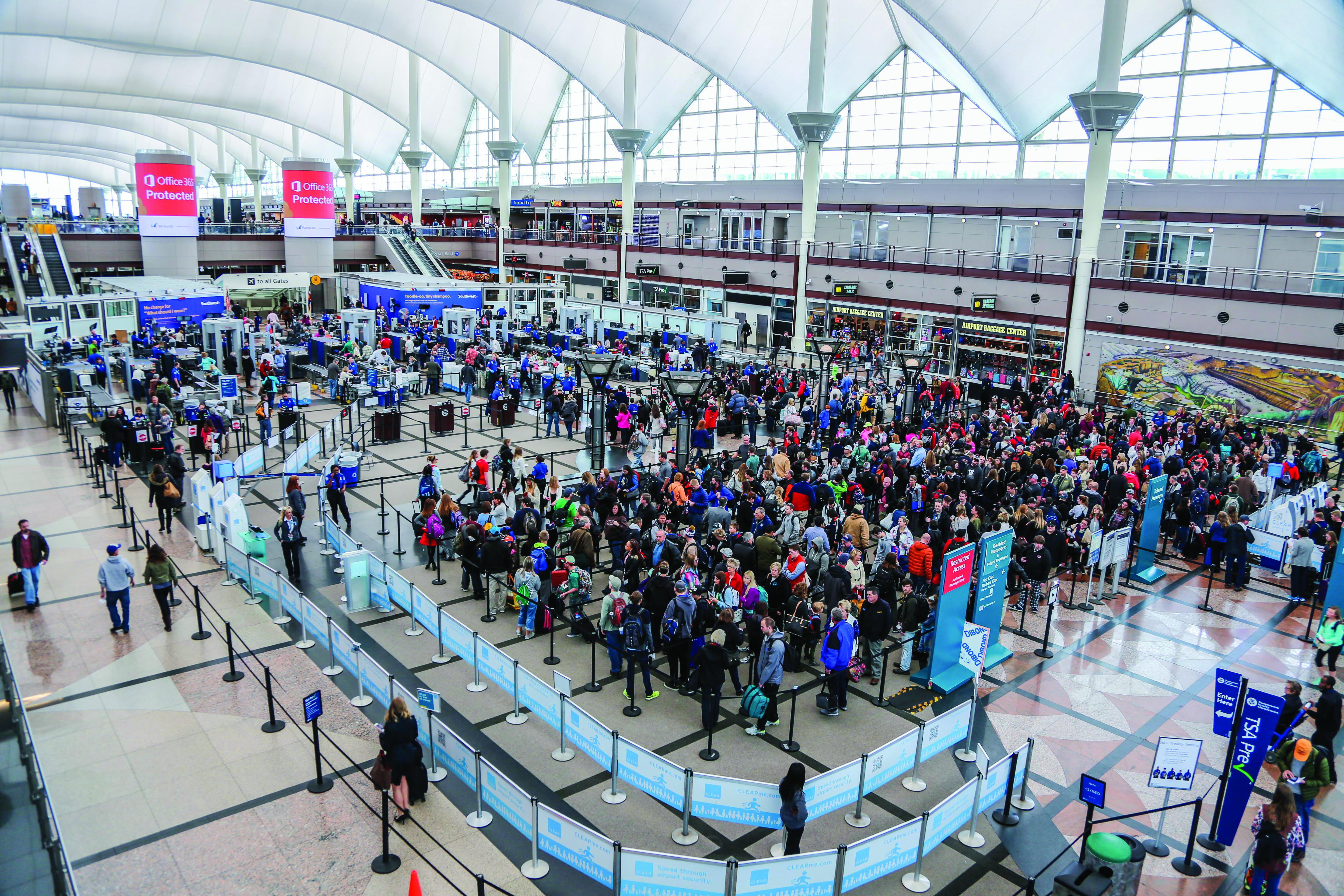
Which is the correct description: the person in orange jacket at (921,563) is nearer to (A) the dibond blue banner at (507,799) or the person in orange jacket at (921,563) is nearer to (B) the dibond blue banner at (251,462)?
(A) the dibond blue banner at (507,799)

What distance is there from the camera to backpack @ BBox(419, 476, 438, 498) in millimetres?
15859

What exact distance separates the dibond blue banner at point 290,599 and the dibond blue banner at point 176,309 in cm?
2816

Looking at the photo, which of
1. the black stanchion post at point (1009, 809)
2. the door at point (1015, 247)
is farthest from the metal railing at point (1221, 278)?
the black stanchion post at point (1009, 809)

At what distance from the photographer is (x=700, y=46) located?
4562 cm

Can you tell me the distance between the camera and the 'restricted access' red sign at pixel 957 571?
10.6 meters

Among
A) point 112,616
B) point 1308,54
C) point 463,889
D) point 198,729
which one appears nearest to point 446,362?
point 112,616

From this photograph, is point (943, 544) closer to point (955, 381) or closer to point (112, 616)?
point (112, 616)

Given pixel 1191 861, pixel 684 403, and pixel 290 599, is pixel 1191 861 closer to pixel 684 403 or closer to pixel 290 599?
pixel 290 599

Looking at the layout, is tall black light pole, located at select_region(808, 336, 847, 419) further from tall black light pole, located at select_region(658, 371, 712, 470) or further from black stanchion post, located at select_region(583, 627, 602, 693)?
black stanchion post, located at select_region(583, 627, 602, 693)

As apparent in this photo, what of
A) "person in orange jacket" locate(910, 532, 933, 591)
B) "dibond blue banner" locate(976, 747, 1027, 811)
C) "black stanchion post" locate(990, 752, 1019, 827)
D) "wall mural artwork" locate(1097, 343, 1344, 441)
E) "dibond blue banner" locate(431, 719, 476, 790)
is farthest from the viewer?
"wall mural artwork" locate(1097, 343, 1344, 441)

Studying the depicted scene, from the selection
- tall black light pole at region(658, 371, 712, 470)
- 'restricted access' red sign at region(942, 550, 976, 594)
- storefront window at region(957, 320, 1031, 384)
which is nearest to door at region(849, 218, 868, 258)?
storefront window at region(957, 320, 1031, 384)

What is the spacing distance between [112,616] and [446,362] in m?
21.8

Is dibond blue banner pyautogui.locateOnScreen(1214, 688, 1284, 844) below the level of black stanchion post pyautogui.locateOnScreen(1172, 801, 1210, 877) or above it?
Result: above

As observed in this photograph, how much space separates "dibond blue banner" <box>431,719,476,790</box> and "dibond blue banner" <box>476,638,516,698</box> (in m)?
1.13
